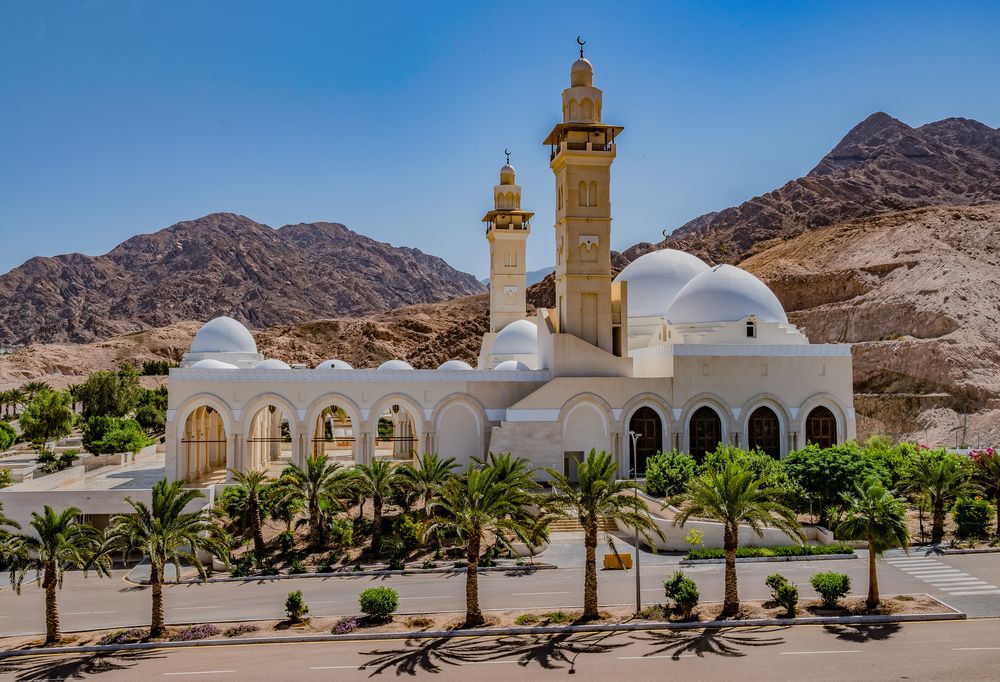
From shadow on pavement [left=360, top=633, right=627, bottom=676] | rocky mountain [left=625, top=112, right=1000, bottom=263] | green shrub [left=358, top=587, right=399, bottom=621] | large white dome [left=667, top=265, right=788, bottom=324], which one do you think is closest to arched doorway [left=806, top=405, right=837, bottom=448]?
large white dome [left=667, top=265, right=788, bottom=324]

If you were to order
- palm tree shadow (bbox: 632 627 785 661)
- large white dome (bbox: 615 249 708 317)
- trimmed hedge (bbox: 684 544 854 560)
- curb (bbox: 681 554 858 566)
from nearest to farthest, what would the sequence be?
1. palm tree shadow (bbox: 632 627 785 661)
2. curb (bbox: 681 554 858 566)
3. trimmed hedge (bbox: 684 544 854 560)
4. large white dome (bbox: 615 249 708 317)

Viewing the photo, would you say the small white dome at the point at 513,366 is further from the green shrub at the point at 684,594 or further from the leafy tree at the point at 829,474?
the green shrub at the point at 684,594

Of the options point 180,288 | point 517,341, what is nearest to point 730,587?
point 517,341

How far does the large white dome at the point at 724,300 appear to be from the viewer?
37.0 meters

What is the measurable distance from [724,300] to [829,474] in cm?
1164

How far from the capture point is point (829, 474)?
1072 inches

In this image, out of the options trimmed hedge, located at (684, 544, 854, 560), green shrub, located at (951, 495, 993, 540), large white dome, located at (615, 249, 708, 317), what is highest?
large white dome, located at (615, 249, 708, 317)

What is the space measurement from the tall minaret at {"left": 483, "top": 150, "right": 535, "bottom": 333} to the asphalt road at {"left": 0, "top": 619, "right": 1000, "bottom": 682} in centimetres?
3063

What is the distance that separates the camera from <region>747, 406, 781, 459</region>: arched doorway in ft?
117

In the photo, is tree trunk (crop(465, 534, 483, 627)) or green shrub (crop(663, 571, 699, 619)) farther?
green shrub (crop(663, 571, 699, 619))

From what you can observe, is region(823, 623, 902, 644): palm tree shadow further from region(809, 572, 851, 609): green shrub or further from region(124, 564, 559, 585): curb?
region(124, 564, 559, 585): curb

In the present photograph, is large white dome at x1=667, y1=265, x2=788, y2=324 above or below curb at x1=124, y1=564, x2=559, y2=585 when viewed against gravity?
above

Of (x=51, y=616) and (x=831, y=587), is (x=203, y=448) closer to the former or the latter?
(x=51, y=616)

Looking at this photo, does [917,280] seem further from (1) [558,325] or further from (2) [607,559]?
(2) [607,559]
